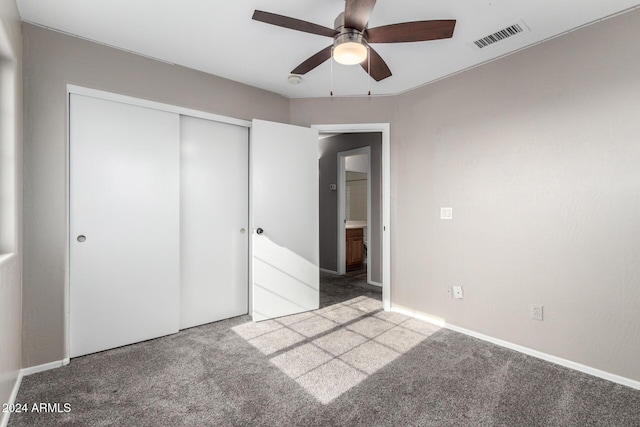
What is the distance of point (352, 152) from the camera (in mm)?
5285

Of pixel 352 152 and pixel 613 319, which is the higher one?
pixel 352 152

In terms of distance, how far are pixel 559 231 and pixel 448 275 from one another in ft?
3.36

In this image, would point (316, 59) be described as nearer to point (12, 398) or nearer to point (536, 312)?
point (536, 312)

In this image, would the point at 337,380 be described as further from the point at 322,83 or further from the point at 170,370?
A: the point at 322,83

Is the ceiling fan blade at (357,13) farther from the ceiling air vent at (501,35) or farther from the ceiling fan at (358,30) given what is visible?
the ceiling air vent at (501,35)

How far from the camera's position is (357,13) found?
1.70 meters

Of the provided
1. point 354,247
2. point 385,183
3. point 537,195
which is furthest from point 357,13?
point 354,247

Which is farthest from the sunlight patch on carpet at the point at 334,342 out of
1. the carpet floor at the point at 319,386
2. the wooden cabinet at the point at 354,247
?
the wooden cabinet at the point at 354,247

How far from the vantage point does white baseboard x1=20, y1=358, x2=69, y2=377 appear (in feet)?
7.23

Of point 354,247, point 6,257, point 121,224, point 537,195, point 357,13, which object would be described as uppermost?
point 357,13

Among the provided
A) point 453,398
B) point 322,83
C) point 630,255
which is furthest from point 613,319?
point 322,83

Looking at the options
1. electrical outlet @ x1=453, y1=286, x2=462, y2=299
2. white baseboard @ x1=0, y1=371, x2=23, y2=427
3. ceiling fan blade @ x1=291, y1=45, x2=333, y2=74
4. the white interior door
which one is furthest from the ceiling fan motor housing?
white baseboard @ x1=0, y1=371, x2=23, y2=427

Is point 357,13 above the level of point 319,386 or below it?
above

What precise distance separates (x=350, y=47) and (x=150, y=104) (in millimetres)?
1912
